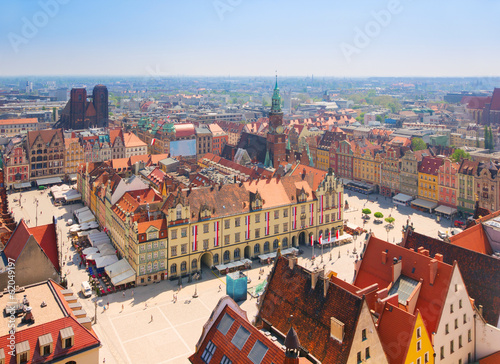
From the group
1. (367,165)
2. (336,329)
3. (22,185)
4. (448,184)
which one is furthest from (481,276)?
(22,185)

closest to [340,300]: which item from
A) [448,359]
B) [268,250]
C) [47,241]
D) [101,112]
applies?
[448,359]

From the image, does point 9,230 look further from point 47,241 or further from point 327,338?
point 327,338

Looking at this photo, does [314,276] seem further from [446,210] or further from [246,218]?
[446,210]

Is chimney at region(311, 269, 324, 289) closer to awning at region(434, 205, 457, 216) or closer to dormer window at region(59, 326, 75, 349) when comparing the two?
dormer window at region(59, 326, 75, 349)

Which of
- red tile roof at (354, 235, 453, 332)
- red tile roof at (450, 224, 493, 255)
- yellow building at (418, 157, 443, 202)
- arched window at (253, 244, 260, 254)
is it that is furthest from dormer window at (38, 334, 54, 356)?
yellow building at (418, 157, 443, 202)

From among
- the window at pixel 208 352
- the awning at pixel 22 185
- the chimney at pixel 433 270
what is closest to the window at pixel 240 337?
the window at pixel 208 352

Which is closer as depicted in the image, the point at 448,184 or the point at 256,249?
the point at 256,249
